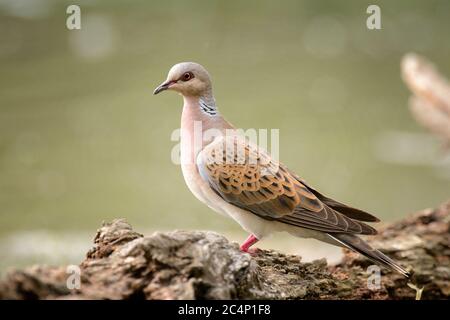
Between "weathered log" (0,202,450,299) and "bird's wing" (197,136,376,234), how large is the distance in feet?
0.81

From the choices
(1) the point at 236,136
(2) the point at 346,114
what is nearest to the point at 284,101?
(2) the point at 346,114

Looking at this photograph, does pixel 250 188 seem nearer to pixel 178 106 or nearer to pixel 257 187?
pixel 257 187

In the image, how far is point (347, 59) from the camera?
1430 cm

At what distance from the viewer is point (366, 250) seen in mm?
4164

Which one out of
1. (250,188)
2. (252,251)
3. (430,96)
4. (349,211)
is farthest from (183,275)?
(430,96)

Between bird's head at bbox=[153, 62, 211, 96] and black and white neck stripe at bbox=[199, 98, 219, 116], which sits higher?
bird's head at bbox=[153, 62, 211, 96]

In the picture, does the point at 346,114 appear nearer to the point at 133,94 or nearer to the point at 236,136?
the point at 133,94

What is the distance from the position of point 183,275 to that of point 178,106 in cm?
809

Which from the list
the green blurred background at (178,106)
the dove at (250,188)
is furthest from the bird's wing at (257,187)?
the green blurred background at (178,106)

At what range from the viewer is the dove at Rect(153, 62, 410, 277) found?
4347 millimetres

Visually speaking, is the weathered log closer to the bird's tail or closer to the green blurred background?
the bird's tail

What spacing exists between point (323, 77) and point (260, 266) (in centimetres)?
951

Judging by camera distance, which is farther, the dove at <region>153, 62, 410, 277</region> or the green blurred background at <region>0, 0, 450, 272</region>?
the green blurred background at <region>0, 0, 450, 272</region>

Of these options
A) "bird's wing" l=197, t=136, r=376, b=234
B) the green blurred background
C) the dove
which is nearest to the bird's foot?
the dove
